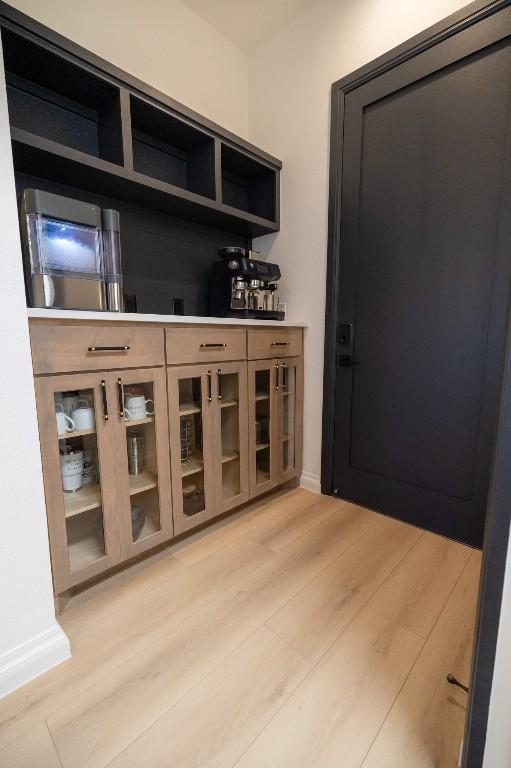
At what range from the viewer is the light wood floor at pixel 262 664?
31.2 inches

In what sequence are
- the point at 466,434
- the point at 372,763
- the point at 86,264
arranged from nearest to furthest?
1. the point at 372,763
2. the point at 86,264
3. the point at 466,434

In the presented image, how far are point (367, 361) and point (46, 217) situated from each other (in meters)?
1.50

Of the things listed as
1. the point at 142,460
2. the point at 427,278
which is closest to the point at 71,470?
the point at 142,460

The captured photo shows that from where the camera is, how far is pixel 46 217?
1181 mm

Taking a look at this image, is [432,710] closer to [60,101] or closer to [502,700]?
[502,700]

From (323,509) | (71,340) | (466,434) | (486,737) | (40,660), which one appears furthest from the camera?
(323,509)

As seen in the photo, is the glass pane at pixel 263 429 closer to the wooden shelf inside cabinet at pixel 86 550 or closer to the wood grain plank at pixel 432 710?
the wooden shelf inside cabinet at pixel 86 550

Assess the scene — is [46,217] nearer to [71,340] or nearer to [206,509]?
[71,340]

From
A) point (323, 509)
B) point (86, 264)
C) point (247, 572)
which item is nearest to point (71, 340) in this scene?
point (86, 264)

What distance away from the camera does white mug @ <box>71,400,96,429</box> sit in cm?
118

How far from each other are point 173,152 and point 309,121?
757 mm

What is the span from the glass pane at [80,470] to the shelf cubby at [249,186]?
1.55 meters

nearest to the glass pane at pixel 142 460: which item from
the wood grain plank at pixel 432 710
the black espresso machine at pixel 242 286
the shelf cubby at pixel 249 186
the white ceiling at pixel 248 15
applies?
the black espresso machine at pixel 242 286

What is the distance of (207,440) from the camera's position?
1.56 m
